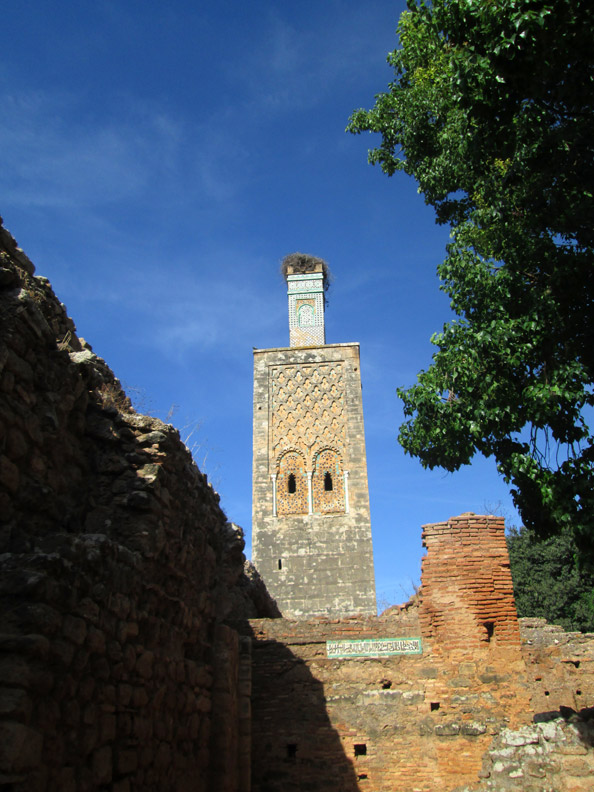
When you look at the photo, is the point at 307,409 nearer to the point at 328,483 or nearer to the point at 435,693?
the point at 328,483

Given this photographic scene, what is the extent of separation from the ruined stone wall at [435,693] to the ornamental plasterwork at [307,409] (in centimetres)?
A: 1139

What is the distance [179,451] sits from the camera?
4.75 metres

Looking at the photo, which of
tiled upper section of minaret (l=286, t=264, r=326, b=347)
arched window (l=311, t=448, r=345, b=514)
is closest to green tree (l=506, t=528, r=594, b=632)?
arched window (l=311, t=448, r=345, b=514)

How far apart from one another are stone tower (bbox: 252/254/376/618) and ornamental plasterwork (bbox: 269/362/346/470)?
3 cm

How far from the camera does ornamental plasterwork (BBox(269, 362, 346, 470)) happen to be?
62.1ft

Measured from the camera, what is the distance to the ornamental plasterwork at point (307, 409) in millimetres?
18922

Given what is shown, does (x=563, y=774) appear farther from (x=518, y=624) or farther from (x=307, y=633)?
(x=307, y=633)

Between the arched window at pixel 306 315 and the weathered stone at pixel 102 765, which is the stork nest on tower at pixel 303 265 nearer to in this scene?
the arched window at pixel 306 315

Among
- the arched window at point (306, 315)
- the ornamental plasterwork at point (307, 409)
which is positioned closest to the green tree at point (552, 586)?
the ornamental plasterwork at point (307, 409)

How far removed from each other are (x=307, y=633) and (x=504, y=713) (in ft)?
6.85

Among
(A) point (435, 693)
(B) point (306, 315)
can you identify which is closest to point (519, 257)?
(A) point (435, 693)

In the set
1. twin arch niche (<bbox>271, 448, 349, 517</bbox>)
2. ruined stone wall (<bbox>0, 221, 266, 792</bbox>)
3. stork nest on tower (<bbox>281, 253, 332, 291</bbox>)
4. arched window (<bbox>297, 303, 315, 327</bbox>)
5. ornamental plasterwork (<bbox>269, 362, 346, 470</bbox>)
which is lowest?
ruined stone wall (<bbox>0, 221, 266, 792</bbox>)

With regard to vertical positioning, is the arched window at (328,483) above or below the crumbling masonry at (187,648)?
above

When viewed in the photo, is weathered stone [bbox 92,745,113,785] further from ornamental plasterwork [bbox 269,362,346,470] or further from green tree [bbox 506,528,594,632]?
ornamental plasterwork [bbox 269,362,346,470]
